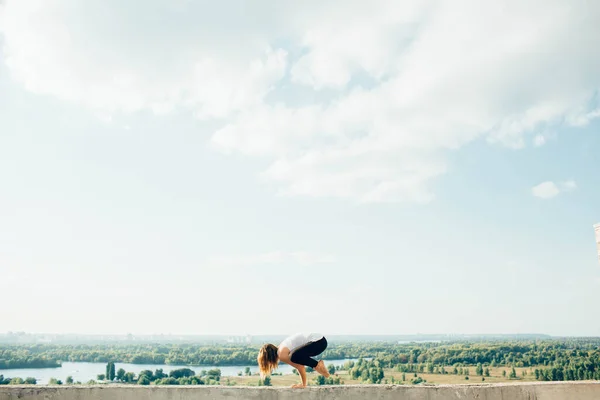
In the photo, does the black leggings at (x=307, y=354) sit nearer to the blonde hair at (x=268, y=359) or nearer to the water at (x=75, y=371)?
the blonde hair at (x=268, y=359)

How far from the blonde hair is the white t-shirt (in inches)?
5.7

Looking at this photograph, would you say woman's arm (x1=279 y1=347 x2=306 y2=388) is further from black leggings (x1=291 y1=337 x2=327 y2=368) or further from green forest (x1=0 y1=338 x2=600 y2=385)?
green forest (x1=0 y1=338 x2=600 y2=385)

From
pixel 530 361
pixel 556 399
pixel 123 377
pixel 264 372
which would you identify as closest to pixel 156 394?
pixel 264 372

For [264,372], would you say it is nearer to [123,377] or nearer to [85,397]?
[85,397]

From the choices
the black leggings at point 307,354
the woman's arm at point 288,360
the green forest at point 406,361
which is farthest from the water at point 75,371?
the woman's arm at point 288,360

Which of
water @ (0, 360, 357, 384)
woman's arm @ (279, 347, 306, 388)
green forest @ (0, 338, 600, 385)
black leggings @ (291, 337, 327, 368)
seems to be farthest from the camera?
water @ (0, 360, 357, 384)

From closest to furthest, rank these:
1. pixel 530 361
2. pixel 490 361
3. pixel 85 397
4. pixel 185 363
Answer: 1. pixel 85 397
2. pixel 530 361
3. pixel 490 361
4. pixel 185 363

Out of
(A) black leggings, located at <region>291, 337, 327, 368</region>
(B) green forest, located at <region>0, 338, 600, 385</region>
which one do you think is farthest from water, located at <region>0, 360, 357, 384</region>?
(A) black leggings, located at <region>291, 337, 327, 368</region>

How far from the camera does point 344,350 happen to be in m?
159

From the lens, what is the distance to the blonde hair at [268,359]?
5.14m

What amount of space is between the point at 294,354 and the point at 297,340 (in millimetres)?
160

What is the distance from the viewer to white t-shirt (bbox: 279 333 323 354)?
5.24m

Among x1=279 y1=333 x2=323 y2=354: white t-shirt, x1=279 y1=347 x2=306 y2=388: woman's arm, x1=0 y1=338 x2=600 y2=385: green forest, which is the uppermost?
x1=279 y1=333 x2=323 y2=354: white t-shirt

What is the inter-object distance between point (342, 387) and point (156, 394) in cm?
193
